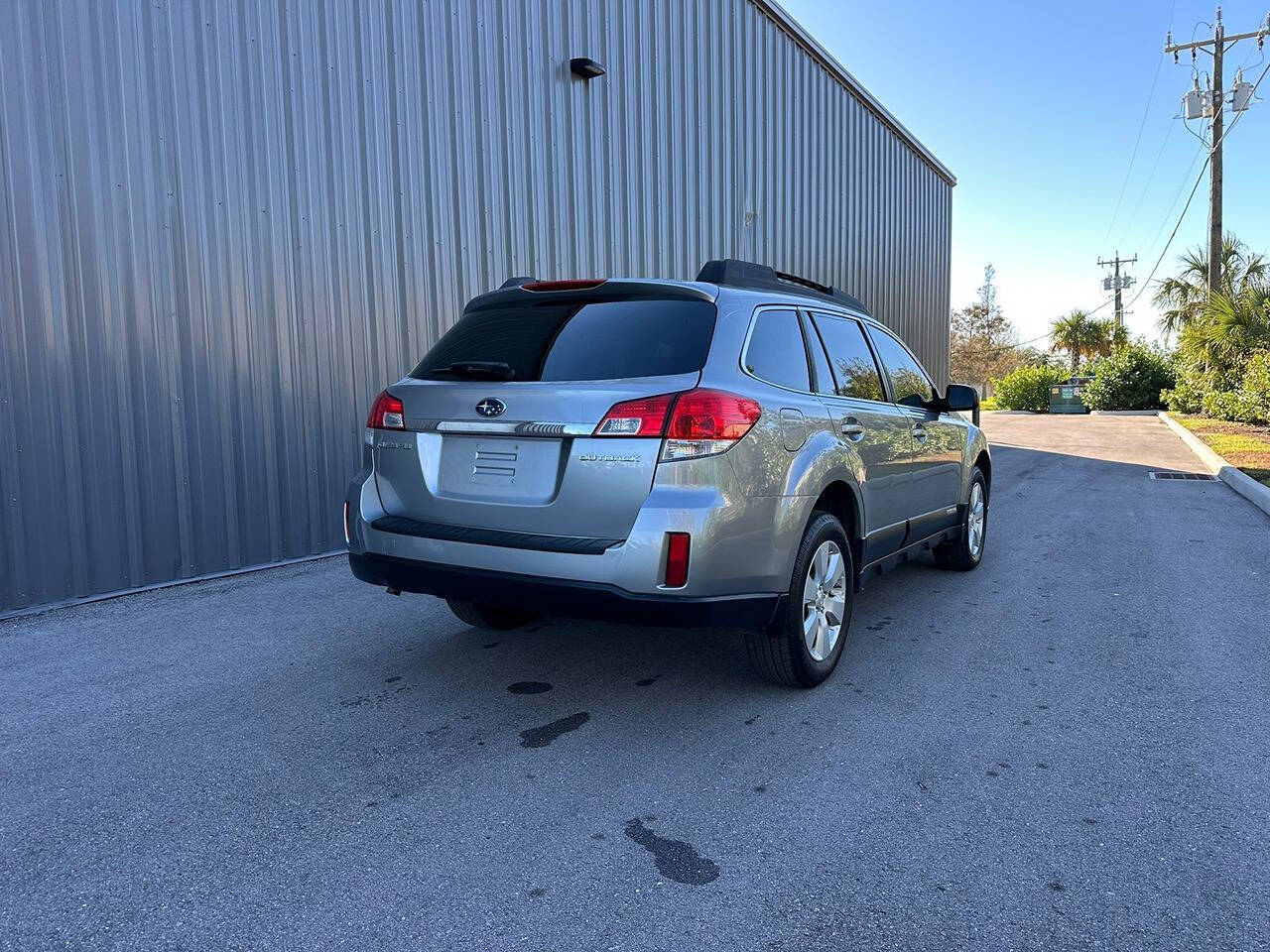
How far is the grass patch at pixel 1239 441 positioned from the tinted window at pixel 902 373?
23.3 ft

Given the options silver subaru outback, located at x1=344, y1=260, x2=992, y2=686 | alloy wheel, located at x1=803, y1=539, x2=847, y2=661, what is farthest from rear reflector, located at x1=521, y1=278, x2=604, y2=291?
alloy wheel, located at x1=803, y1=539, x2=847, y2=661

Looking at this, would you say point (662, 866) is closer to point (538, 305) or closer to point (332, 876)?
point (332, 876)

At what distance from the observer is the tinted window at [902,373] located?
538cm

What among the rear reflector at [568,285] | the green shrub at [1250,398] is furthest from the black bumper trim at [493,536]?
the green shrub at [1250,398]

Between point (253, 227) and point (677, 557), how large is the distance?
4995mm

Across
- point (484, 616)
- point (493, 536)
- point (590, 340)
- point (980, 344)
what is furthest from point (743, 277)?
point (980, 344)

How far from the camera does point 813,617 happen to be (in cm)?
410

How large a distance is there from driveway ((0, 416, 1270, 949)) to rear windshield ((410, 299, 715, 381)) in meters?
1.46

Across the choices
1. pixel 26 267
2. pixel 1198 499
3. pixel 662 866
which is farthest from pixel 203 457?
pixel 1198 499

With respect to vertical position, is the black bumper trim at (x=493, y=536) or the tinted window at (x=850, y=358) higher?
the tinted window at (x=850, y=358)

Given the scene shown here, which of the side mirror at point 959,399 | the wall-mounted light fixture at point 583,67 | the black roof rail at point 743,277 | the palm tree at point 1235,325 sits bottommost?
the side mirror at point 959,399

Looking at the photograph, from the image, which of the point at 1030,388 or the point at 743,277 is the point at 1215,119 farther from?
the point at 743,277

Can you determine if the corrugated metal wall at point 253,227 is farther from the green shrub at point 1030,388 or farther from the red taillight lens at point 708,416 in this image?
the green shrub at point 1030,388

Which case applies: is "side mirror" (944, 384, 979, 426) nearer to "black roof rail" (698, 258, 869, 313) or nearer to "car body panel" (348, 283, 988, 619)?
"black roof rail" (698, 258, 869, 313)
